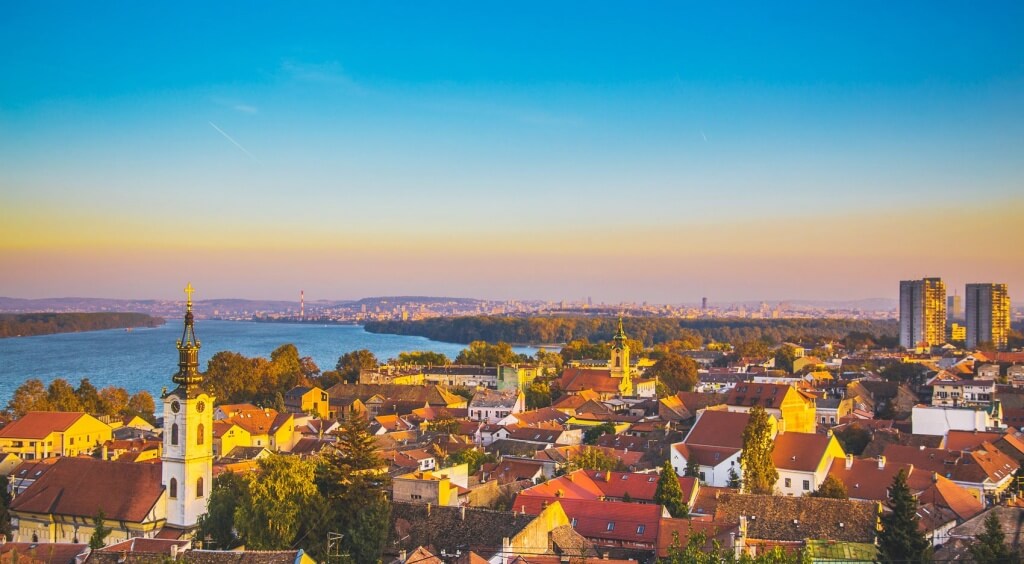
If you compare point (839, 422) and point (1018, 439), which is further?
point (839, 422)

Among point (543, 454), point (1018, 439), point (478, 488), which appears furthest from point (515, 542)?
point (1018, 439)

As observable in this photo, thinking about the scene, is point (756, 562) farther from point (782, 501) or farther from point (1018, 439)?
point (1018, 439)

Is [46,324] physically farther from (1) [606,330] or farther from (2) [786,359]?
(2) [786,359]

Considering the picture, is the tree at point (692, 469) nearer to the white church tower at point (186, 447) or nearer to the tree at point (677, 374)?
the white church tower at point (186, 447)

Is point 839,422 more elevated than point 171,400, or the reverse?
point 171,400

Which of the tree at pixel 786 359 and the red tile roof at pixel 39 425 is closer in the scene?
the red tile roof at pixel 39 425

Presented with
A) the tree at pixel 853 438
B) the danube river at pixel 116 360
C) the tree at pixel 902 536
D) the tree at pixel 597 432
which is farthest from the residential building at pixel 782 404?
the danube river at pixel 116 360
